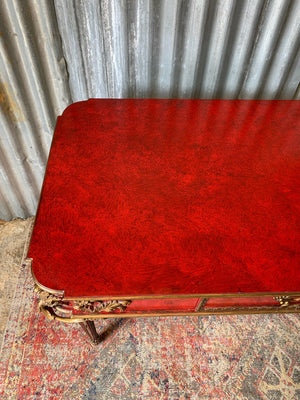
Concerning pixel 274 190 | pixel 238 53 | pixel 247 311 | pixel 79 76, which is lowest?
pixel 247 311

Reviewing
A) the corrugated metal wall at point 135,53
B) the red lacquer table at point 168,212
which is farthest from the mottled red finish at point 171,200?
the corrugated metal wall at point 135,53

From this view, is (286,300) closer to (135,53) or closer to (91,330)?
(91,330)

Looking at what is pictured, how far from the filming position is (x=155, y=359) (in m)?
1.27

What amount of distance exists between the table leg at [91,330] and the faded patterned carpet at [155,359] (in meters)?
0.06

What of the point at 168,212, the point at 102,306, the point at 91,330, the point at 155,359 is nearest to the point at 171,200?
the point at 168,212

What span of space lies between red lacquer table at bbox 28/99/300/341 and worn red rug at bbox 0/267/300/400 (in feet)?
0.91

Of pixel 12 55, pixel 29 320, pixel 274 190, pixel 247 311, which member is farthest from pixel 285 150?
pixel 29 320

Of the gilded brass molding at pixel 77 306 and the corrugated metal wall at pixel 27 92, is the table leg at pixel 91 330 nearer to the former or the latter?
the gilded brass molding at pixel 77 306

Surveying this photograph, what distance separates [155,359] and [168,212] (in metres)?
0.77

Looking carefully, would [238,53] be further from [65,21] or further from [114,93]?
[65,21]

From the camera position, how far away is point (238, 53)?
124 centimetres

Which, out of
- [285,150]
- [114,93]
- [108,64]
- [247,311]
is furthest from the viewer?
[114,93]

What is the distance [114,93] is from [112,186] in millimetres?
598

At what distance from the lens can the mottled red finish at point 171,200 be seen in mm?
777
